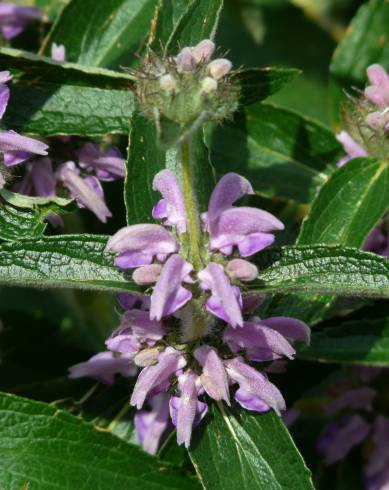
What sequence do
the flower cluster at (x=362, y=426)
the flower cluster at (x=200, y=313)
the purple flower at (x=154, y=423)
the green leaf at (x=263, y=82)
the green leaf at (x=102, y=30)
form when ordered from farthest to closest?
the flower cluster at (x=362, y=426) < the green leaf at (x=102, y=30) < the purple flower at (x=154, y=423) < the green leaf at (x=263, y=82) < the flower cluster at (x=200, y=313)

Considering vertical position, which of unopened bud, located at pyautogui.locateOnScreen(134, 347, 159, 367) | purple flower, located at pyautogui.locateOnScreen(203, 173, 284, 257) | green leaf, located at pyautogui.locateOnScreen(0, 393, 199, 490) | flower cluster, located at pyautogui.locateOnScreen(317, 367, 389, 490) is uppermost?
purple flower, located at pyautogui.locateOnScreen(203, 173, 284, 257)

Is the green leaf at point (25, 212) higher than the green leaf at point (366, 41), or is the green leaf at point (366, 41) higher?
the green leaf at point (366, 41)

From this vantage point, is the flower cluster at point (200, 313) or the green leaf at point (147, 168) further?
the green leaf at point (147, 168)

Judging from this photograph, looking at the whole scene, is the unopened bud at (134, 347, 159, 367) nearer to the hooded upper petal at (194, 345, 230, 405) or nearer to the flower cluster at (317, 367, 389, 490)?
the hooded upper petal at (194, 345, 230, 405)

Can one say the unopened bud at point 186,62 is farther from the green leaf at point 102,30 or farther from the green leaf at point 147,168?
the green leaf at point 102,30

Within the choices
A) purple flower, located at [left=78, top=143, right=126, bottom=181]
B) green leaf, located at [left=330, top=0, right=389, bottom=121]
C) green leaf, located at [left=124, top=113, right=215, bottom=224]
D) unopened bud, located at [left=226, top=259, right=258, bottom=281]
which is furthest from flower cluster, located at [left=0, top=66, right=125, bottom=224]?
green leaf, located at [left=330, top=0, right=389, bottom=121]

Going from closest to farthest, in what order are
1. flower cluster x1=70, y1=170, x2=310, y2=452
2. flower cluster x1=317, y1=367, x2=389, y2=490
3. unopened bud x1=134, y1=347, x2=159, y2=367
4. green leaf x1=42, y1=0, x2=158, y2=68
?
1. flower cluster x1=70, y1=170, x2=310, y2=452
2. unopened bud x1=134, y1=347, x2=159, y2=367
3. green leaf x1=42, y1=0, x2=158, y2=68
4. flower cluster x1=317, y1=367, x2=389, y2=490

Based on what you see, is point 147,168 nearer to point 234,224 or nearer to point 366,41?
point 234,224

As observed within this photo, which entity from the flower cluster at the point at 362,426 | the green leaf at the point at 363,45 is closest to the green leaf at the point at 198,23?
the green leaf at the point at 363,45

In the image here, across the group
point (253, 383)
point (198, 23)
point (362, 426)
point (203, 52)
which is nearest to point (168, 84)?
point (203, 52)
